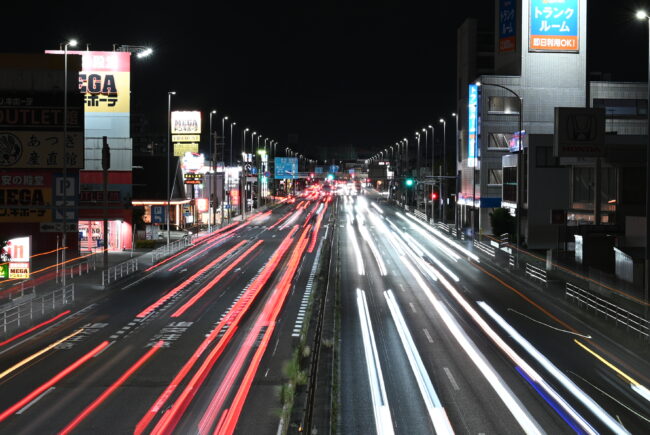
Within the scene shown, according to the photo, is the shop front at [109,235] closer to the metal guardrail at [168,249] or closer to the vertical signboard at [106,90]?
the metal guardrail at [168,249]

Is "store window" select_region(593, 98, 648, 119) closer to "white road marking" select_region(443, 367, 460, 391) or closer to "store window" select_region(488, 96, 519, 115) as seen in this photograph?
"store window" select_region(488, 96, 519, 115)

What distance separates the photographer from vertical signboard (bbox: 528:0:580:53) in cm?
7512

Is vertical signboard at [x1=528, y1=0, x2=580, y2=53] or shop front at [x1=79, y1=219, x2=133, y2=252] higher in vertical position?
vertical signboard at [x1=528, y1=0, x2=580, y2=53]

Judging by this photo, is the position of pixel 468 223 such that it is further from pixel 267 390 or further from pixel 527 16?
pixel 267 390

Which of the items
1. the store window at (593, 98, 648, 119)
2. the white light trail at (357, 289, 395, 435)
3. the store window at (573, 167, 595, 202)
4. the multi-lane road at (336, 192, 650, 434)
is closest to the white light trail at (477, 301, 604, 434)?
the multi-lane road at (336, 192, 650, 434)

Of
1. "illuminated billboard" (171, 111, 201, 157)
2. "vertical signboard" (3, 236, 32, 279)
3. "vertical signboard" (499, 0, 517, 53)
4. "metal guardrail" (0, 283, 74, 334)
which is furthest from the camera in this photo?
"vertical signboard" (499, 0, 517, 53)

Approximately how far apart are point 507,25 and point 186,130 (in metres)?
38.0

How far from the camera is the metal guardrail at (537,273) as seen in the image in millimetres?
33925

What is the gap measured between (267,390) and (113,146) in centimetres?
4061

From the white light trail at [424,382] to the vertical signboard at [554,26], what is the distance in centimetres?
5851

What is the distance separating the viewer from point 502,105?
79312 millimetres

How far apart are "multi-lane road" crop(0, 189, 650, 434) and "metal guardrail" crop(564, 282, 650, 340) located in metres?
0.64

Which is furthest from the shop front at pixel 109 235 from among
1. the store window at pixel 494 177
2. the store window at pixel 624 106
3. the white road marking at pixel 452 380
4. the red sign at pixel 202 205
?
the store window at pixel 624 106

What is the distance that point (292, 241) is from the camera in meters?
59.8
